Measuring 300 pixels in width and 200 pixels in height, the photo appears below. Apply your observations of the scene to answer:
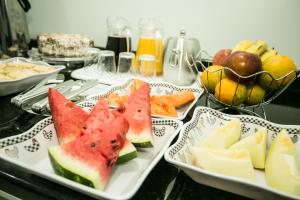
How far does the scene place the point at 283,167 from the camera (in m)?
0.46

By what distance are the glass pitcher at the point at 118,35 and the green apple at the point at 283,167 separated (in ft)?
2.70

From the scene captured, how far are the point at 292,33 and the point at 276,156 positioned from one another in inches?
27.6

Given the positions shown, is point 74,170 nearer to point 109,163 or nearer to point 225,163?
point 109,163

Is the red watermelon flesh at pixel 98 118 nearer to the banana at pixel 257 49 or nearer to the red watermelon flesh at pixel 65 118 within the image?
the red watermelon flesh at pixel 65 118

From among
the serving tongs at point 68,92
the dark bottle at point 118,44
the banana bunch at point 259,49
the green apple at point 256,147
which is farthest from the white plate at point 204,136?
the dark bottle at point 118,44

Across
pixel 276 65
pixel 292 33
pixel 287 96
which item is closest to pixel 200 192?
pixel 276 65

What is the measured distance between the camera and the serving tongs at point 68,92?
708 mm

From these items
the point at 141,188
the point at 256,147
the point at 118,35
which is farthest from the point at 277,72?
the point at 118,35

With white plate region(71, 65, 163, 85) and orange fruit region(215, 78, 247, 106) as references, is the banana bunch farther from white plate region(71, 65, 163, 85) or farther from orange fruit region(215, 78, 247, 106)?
white plate region(71, 65, 163, 85)

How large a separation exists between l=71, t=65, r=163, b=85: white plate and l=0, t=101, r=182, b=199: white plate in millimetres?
494

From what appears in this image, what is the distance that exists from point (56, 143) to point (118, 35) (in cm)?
76

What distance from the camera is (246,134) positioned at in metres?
0.62

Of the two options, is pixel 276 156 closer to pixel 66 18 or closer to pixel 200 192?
pixel 200 192

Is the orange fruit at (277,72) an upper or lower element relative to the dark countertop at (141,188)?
upper
